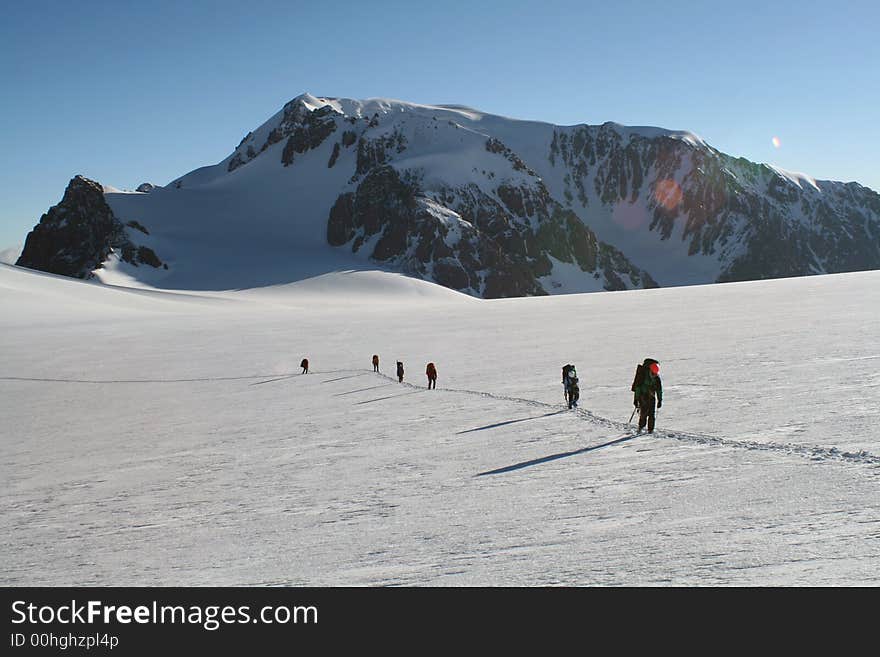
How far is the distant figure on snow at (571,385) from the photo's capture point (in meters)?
16.4

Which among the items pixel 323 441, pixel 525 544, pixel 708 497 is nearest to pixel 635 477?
pixel 708 497

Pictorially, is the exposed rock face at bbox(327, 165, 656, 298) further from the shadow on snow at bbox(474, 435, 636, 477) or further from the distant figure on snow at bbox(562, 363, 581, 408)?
the shadow on snow at bbox(474, 435, 636, 477)

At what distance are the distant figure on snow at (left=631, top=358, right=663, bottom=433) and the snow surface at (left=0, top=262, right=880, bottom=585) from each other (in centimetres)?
68

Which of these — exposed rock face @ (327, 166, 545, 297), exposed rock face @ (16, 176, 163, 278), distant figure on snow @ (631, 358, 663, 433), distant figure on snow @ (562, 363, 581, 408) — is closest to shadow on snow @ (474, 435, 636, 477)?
distant figure on snow @ (631, 358, 663, 433)

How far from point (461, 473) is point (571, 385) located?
19.6 ft

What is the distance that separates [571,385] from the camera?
16.6 metres

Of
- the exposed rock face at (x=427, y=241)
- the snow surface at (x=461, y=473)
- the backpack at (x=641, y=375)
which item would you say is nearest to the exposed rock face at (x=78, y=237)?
the exposed rock face at (x=427, y=241)

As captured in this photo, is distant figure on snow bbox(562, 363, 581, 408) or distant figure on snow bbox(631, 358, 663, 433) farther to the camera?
distant figure on snow bbox(562, 363, 581, 408)

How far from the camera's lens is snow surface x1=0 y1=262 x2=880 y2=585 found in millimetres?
7188

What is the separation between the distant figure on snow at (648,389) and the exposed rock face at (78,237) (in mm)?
161539
